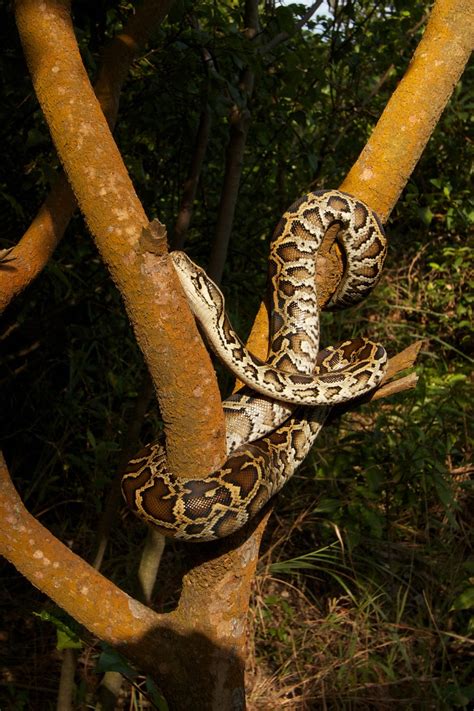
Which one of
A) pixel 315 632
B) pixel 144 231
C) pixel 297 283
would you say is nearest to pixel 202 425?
pixel 144 231

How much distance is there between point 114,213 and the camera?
2227 millimetres

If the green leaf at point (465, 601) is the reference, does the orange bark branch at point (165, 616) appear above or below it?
above

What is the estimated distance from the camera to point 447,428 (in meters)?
6.57

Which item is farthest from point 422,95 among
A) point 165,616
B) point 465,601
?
point 465,601

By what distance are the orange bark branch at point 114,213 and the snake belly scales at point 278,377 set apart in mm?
453

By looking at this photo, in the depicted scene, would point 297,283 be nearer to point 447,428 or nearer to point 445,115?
point 447,428

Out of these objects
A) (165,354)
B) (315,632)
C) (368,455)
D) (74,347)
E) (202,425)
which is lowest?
(315,632)

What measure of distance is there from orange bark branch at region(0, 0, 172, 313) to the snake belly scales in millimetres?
714

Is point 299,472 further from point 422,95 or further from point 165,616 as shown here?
point 422,95

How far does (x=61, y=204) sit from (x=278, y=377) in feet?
4.02

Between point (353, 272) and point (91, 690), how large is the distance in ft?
11.5

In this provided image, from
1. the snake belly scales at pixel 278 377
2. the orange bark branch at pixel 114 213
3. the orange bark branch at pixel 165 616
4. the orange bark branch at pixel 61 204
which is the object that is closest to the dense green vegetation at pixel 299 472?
the orange bark branch at pixel 61 204

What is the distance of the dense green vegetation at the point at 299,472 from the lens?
4688 mm

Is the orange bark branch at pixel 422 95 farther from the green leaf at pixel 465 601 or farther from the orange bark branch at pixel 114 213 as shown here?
the green leaf at pixel 465 601
